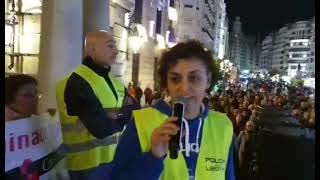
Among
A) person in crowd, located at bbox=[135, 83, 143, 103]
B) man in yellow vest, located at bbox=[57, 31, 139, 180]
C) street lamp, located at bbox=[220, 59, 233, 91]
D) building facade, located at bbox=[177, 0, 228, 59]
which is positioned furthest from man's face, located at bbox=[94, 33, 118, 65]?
street lamp, located at bbox=[220, 59, 233, 91]

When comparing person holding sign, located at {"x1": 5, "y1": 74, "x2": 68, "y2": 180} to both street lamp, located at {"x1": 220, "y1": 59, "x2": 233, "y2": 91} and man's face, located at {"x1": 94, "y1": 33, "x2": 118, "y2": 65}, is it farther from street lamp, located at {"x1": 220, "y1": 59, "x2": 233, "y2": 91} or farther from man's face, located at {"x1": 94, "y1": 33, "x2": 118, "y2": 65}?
street lamp, located at {"x1": 220, "y1": 59, "x2": 233, "y2": 91}

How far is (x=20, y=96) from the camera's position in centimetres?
164

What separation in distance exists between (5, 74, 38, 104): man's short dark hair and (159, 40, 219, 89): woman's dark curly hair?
0.49 m

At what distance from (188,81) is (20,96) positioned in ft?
1.93

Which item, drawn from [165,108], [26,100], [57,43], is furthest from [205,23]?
[26,100]

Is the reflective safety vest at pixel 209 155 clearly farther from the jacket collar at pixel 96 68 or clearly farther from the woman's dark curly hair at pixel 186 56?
the jacket collar at pixel 96 68

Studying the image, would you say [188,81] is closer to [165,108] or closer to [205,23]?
[165,108]

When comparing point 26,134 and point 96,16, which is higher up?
point 96,16

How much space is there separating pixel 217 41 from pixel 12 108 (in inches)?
27.0

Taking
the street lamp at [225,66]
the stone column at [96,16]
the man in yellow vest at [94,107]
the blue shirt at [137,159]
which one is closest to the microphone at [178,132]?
the blue shirt at [137,159]

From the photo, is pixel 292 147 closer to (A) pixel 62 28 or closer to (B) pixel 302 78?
(B) pixel 302 78

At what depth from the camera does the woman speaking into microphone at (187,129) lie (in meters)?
1.30

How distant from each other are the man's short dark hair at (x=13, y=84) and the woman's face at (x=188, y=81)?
0.52m

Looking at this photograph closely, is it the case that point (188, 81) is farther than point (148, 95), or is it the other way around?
point (148, 95)
